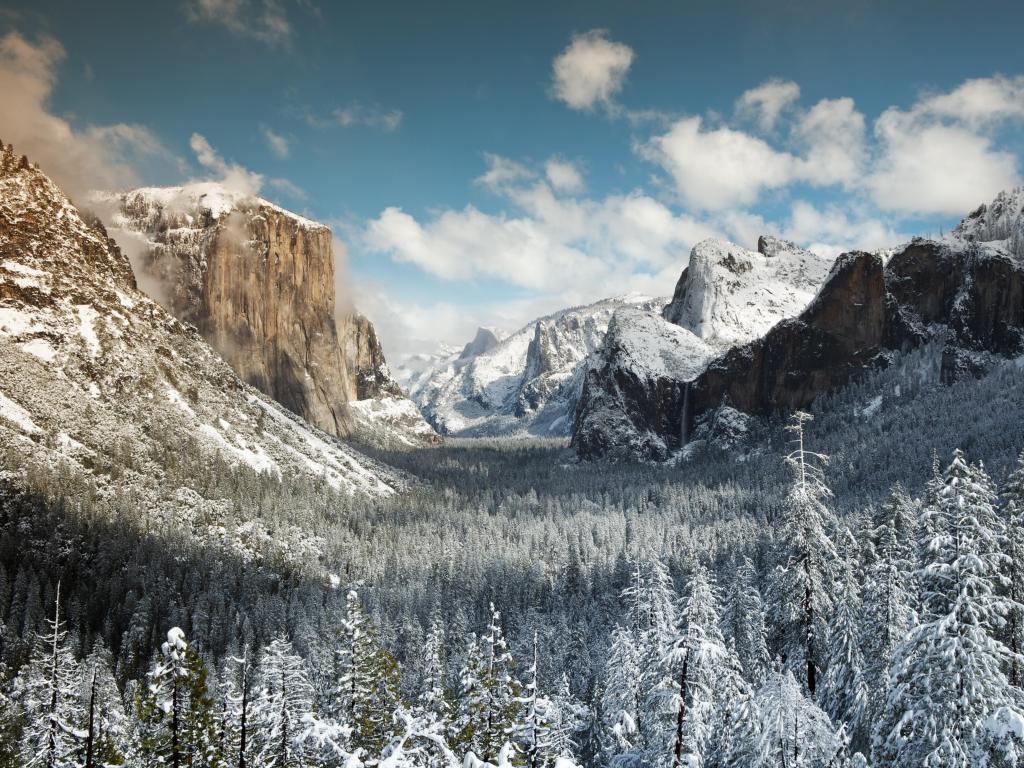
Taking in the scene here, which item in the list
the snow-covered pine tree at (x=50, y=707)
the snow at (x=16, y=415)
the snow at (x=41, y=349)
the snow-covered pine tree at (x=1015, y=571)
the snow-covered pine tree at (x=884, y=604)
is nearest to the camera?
the snow-covered pine tree at (x=1015, y=571)

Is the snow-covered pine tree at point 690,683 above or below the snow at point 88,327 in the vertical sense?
below

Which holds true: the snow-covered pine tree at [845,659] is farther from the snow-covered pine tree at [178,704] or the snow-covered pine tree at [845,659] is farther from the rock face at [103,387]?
the rock face at [103,387]

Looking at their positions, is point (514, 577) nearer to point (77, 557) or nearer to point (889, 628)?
point (77, 557)

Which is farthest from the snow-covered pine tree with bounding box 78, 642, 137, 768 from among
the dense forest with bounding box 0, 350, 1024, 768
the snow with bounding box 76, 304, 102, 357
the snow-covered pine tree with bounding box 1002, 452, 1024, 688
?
the snow with bounding box 76, 304, 102, 357

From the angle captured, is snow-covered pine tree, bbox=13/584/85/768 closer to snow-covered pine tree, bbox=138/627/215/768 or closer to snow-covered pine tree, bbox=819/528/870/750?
snow-covered pine tree, bbox=138/627/215/768

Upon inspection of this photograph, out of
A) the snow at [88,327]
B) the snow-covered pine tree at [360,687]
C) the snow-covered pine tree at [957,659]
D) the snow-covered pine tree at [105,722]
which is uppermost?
the snow at [88,327]

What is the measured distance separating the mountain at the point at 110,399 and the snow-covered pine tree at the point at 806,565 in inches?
4838

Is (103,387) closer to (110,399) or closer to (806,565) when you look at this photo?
(110,399)

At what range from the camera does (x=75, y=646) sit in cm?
7238

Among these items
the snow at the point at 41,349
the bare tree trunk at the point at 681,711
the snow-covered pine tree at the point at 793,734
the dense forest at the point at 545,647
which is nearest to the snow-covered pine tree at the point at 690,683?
the bare tree trunk at the point at 681,711

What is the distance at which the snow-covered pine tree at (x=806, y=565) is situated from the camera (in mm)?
22047

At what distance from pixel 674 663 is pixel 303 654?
71.0 metres

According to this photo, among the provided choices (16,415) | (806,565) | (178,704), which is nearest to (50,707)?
(178,704)

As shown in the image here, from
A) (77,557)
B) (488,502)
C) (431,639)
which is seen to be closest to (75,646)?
(77,557)
